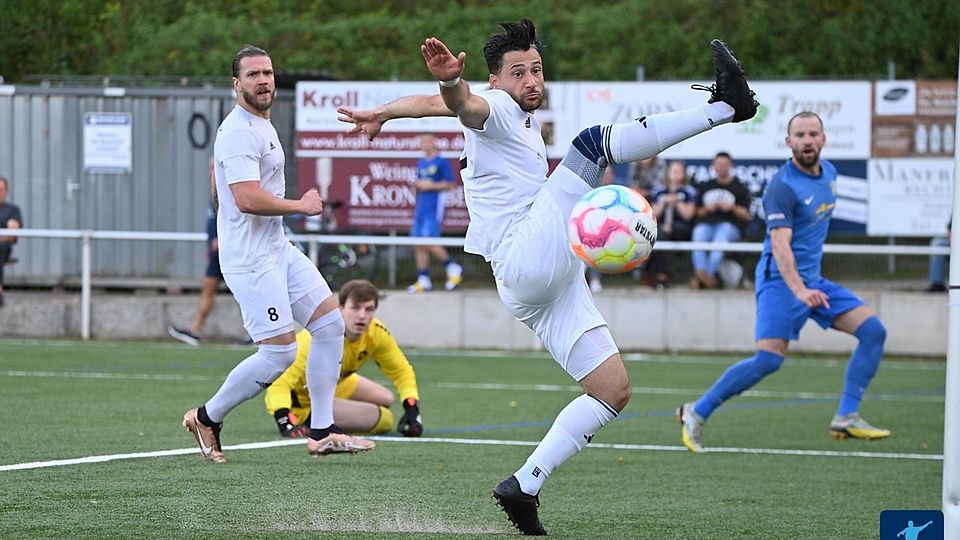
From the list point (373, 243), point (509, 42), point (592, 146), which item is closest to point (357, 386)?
point (509, 42)

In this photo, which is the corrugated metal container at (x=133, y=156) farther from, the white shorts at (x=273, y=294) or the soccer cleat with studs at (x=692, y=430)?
the white shorts at (x=273, y=294)

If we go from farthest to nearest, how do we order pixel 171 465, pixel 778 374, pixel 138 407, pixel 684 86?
pixel 684 86, pixel 778 374, pixel 138 407, pixel 171 465

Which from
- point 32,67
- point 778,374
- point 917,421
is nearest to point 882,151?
point 778,374

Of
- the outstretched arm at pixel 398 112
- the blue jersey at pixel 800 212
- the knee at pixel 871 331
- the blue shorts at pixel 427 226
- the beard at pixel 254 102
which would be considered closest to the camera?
the outstretched arm at pixel 398 112

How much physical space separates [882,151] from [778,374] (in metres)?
4.88

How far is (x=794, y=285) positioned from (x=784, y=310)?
287 millimetres

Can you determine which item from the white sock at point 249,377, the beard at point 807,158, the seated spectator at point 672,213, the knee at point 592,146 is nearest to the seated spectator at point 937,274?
the seated spectator at point 672,213

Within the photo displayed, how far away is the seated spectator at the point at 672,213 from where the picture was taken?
18.7 metres

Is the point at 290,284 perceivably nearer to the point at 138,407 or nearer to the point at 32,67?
the point at 138,407

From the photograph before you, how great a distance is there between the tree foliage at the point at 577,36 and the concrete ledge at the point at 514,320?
278 inches

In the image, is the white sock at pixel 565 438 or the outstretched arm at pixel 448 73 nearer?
the outstretched arm at pixel 448 73

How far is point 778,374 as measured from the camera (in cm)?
1628

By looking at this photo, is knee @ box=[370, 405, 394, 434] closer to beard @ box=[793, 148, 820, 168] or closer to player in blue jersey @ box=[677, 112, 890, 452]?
player in blue jersey @ box=[677, 112, 890, 452]

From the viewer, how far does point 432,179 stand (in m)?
20.0
